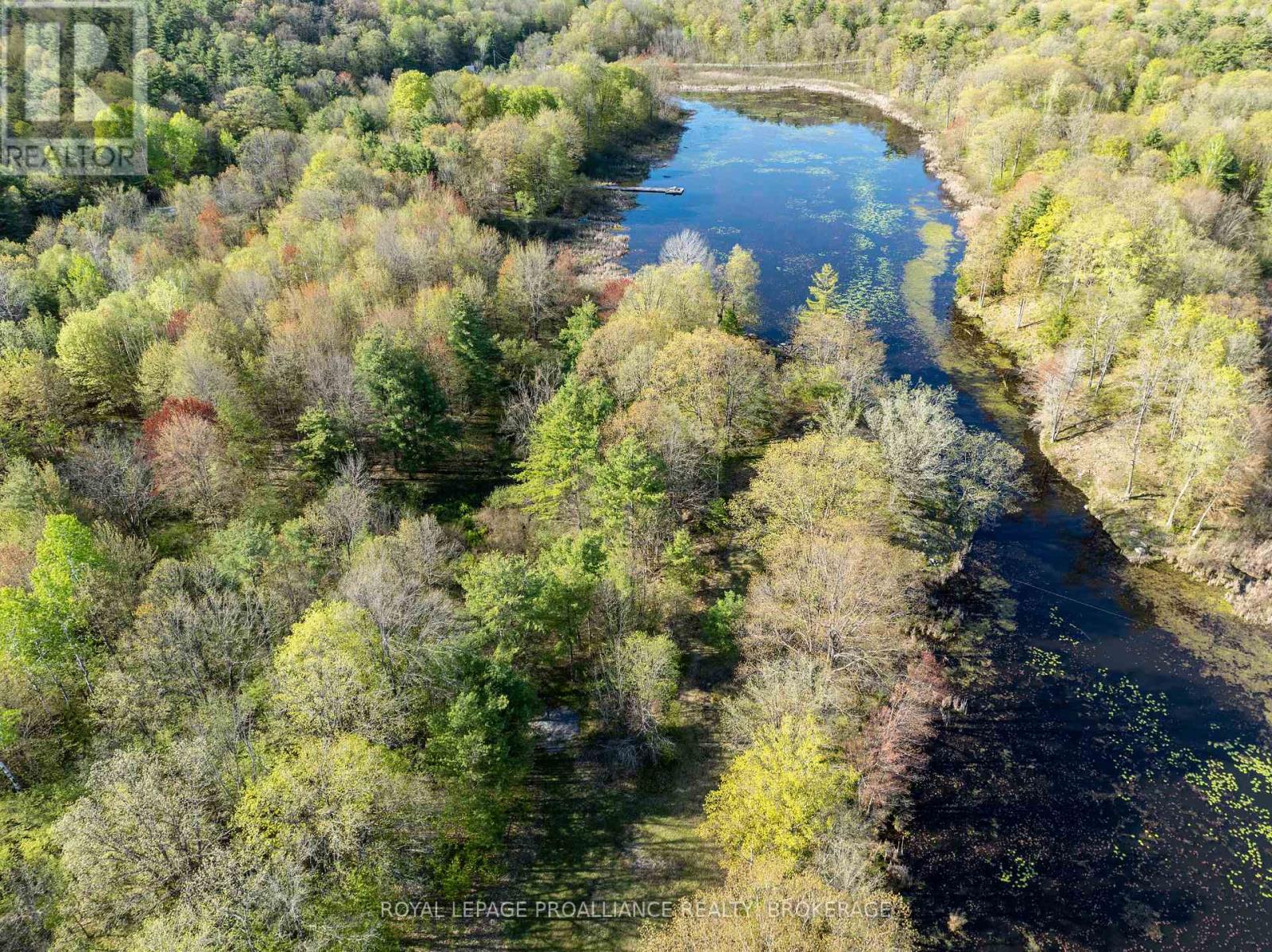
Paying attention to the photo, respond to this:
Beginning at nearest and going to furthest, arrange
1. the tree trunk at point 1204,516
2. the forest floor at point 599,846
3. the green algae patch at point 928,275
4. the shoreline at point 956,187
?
the forest floor at point 599,846
the shoreline at point 956,187
the tree trunk at point 1204,516
the green algae patch at point 928,275

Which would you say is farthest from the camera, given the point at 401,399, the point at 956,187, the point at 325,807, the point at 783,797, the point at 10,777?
the point at 956,187

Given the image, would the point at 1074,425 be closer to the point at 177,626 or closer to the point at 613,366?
the point at 613,366

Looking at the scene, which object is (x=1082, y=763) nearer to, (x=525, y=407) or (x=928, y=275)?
(x=525, y=407)

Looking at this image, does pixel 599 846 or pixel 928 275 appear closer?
pixel 599 846

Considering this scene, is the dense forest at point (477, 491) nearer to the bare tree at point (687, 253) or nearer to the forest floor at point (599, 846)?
the bare tree at point (687, 253)

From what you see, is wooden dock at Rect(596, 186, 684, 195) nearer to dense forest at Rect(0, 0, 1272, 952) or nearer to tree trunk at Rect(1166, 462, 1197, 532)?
dense forest at Rect(0, 0, 1272, 952)

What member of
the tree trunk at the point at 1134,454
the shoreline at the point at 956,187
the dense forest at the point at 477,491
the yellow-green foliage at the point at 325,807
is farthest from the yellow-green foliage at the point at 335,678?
the tree trunk at the point at 1134,454

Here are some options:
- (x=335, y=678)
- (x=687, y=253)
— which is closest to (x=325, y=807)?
(x=335, y=678)

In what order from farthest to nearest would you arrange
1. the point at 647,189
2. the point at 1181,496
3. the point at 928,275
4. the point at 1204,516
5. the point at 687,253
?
the point at 647,189 < the point at 928,275 < the point at 687,253 < the point at 1181,496 < the point at 1204,516
